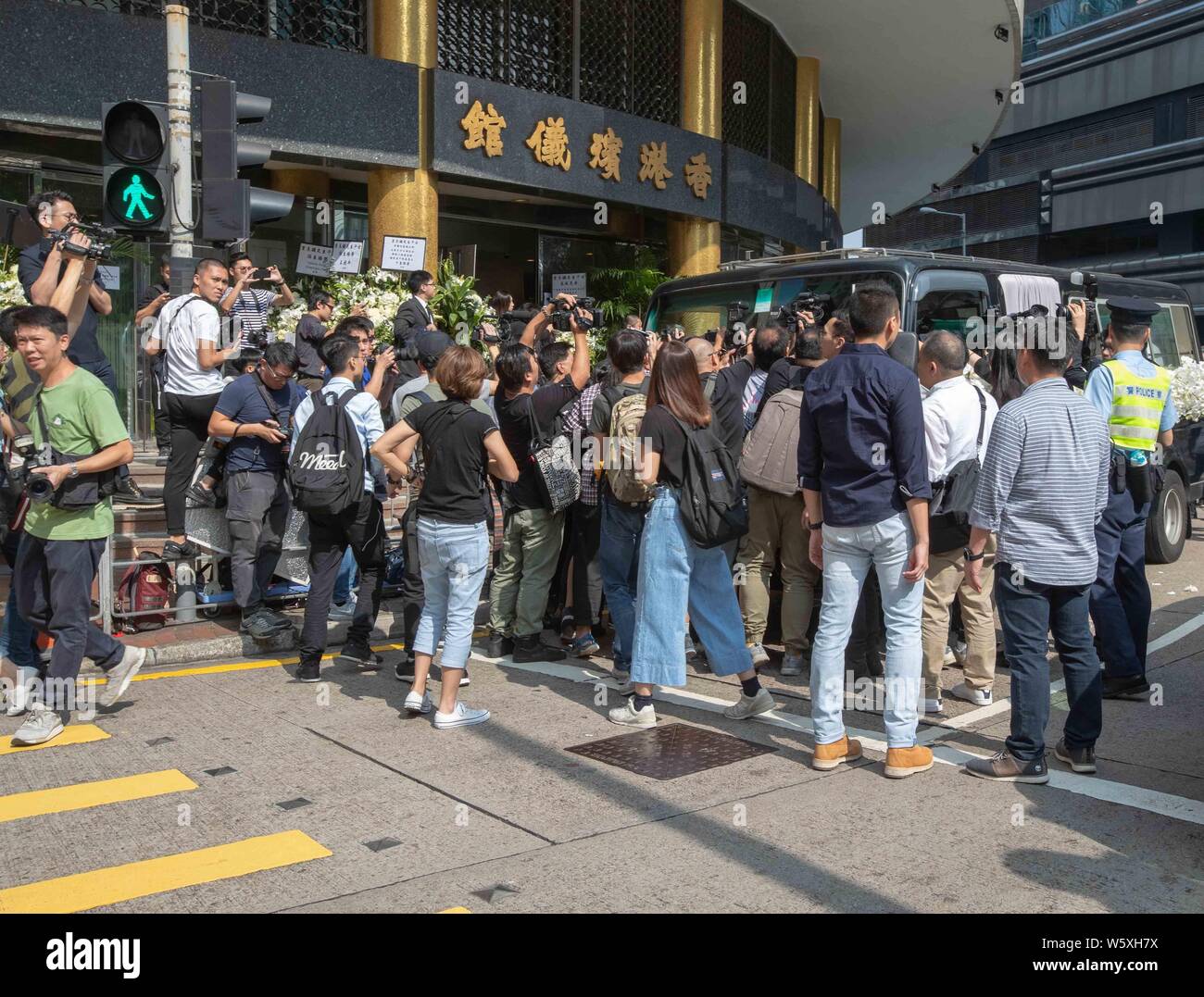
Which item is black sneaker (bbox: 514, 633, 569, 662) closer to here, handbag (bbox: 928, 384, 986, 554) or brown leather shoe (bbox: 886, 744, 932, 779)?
handbag (bbox: 928, 384, 986, 554)

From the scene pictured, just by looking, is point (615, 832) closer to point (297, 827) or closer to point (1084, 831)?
point (297, 827)

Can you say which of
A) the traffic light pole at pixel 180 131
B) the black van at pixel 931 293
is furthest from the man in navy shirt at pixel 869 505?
the traffic light pole at pixel 180 131

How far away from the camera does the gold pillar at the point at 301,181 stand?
14828 millimetres

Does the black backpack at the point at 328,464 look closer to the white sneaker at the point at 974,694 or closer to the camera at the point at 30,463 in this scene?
the camera at the point at 30,463

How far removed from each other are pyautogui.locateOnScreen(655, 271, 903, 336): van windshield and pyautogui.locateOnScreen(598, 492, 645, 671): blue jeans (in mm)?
2169

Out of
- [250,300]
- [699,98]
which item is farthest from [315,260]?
[699,98]

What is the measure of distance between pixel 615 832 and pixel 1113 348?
4164 mm

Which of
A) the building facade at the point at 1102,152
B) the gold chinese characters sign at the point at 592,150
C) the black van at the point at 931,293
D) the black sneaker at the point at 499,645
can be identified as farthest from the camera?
the building facade at the point at 1102,152

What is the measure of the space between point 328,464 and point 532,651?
5.71 feet

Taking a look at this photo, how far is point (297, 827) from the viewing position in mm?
4516

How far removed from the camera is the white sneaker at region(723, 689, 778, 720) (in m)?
6.02

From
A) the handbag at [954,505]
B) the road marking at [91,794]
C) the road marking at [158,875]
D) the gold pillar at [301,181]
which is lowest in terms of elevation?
the road marking at [158,875]

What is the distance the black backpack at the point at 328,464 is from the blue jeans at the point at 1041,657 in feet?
11.7

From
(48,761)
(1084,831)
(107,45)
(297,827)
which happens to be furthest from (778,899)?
(107,45)
